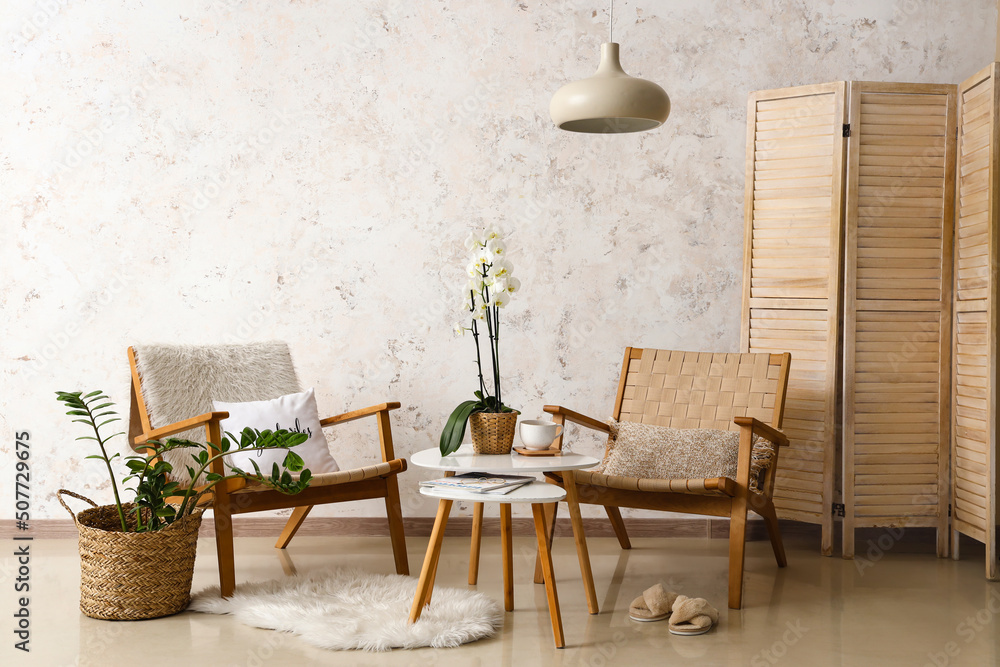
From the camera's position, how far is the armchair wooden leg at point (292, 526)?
3204 mm

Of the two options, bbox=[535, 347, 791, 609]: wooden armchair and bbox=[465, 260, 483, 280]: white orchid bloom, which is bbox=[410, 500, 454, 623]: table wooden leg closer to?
bbox=[535, 347, 791, 609]: wooden armchair

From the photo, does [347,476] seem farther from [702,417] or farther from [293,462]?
[702,417]

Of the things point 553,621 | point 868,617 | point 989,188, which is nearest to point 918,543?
point 868,617

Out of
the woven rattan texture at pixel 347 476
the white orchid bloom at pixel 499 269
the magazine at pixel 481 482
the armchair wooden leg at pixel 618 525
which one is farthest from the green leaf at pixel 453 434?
the armchair wooden leg at pixel 618 525

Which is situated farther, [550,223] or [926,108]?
[550,223]

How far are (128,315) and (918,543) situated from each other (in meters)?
3.60

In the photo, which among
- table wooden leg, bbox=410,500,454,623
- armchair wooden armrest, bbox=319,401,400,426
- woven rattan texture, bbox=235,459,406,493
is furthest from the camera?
armchair wooden armrest, bbox=319,401,400,426

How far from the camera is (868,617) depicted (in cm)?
254

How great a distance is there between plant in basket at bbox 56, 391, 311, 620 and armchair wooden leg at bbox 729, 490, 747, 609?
4.52 ft

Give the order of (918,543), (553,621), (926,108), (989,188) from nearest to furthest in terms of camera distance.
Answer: (553,621), (989,188), (926,108), (918,543)

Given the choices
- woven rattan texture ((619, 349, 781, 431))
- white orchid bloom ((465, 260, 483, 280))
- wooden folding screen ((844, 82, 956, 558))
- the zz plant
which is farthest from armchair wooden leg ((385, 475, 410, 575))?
wooden folding screen ((844, 82, 956, 558))

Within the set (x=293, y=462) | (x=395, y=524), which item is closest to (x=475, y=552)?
(x=395, y=524)

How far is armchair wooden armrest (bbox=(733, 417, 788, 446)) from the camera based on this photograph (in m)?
2.62

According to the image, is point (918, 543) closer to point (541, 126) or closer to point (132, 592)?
point (541, 126)
